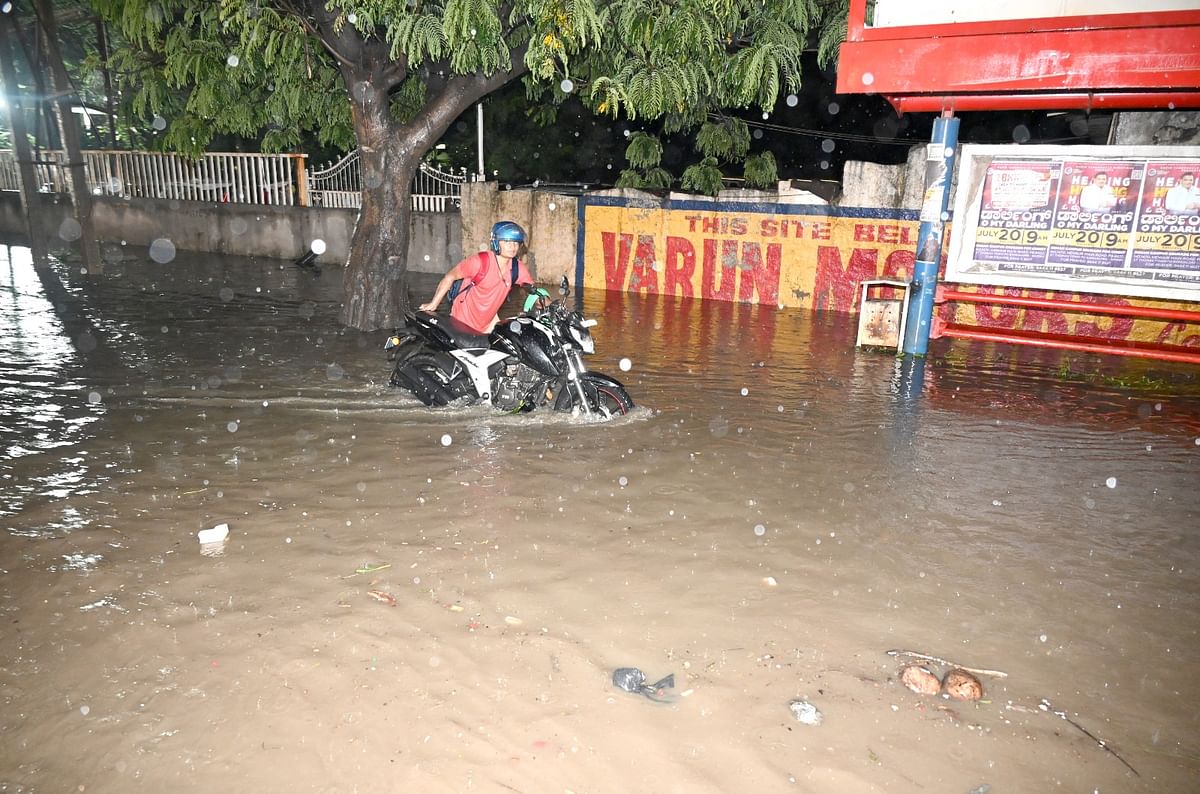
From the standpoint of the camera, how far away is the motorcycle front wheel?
693 centimetres

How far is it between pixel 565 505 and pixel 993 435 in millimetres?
4018

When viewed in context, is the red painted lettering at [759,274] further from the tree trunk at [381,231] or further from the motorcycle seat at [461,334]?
the motorcycle seat at [461,334]

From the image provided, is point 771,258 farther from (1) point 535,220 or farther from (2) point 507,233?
(2) point 507,233

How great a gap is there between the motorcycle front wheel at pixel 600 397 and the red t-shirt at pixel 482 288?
1055 millimetres

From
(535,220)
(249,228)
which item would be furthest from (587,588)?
(249,228)

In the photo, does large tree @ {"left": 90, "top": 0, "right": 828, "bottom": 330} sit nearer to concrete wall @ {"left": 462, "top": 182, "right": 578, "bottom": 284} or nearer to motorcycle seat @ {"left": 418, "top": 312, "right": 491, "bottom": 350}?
motorcycle seat @ {"left": 418, "top": 312, "right": 491, "bottom": 350}

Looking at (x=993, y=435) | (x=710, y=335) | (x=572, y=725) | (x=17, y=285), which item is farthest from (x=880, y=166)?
(x=17, y=285)

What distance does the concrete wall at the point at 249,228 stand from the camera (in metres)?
17.1

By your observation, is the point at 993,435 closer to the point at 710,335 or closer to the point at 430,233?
the point at 710,335

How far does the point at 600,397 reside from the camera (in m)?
7.11

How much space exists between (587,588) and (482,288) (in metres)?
3.92

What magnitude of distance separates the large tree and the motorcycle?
7.95 feet

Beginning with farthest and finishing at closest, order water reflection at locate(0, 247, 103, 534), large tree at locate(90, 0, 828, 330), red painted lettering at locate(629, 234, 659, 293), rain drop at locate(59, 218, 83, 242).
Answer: rain drop at locate(59, 218, 83, 242)
red painted lettering at locate(629, 234, 659, 293)
large tree at locate(90, 0, 828, 330)
water reflection at locate(0, 247, 103, 534)

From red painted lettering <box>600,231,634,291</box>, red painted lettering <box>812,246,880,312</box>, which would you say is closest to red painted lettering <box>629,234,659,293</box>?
red painted lettering <box>600,231,634,291</box>
